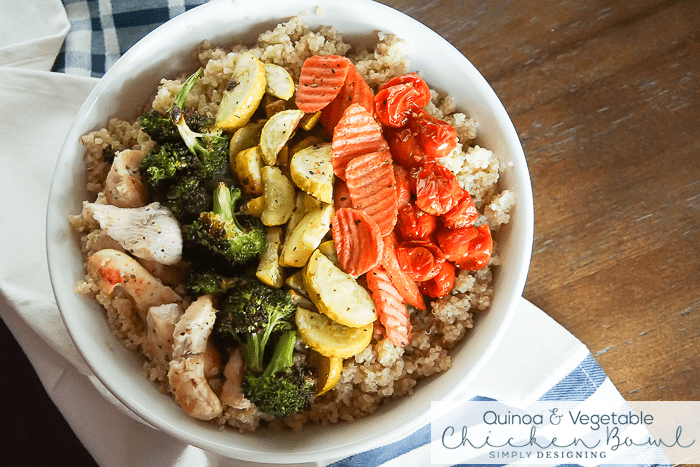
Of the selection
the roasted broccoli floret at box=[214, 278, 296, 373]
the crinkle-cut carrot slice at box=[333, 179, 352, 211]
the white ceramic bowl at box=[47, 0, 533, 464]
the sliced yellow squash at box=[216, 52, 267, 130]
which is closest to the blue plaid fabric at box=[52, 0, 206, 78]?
the white ceramic bowl at box=[47, 0, 533, 464]

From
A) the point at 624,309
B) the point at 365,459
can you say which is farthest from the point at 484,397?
the point at 624,309

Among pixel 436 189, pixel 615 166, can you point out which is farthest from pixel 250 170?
pixel 615 166

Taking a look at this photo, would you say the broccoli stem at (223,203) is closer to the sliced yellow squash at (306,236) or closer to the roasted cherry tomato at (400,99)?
the sliced yellow squash at (306,236)

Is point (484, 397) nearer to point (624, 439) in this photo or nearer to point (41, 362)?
point (624, 439)

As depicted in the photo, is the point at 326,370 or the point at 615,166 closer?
the point at 326,370

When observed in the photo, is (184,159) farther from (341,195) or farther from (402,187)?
(402,187)

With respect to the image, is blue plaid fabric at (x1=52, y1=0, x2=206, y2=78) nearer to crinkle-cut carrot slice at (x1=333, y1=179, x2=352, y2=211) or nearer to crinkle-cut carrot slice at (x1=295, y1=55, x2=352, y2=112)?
crinkle-cut carrot slice at (x1=295, y1=55, x2=352, y2=112)
